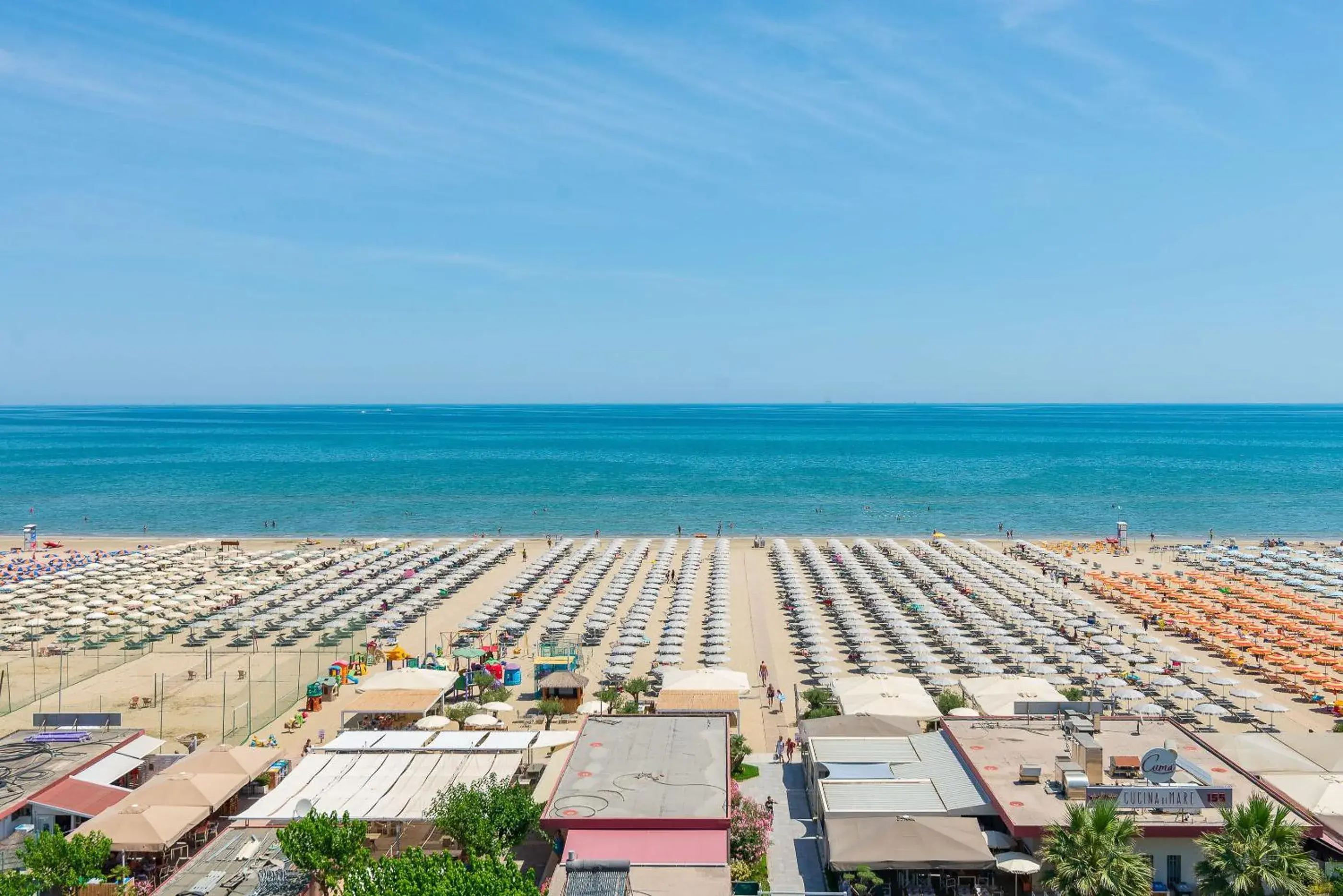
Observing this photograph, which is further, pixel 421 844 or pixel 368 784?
pixel 368 784

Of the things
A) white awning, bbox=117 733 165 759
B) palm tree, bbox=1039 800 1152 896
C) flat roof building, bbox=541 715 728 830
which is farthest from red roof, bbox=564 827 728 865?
white awning, bbox=117 733 165 759

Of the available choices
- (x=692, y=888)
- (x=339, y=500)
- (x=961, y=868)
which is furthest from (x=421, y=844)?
(x=339, y=500)

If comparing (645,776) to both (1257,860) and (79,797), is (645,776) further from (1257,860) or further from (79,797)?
(79,797)

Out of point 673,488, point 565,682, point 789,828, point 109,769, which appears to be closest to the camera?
point 789,828

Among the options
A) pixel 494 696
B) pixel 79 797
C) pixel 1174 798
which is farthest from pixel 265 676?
pixel 1174 798

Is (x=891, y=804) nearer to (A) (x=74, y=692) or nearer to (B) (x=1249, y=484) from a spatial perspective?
(A) (x=74, y=692)

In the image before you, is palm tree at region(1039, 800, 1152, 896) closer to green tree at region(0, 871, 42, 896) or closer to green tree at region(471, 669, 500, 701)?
green tree at region(0, 871, 42, 896)
